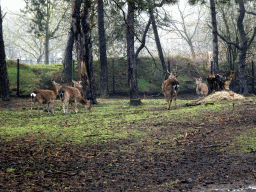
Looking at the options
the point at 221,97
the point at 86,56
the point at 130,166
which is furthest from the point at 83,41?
the point at 130,166

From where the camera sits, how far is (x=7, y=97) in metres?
14.8

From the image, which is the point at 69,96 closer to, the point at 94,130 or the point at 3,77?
the point at 94,130

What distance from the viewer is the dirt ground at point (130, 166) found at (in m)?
3.60

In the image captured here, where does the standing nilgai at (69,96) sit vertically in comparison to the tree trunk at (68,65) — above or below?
below

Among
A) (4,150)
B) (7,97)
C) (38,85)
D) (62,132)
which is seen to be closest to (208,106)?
(62,132)

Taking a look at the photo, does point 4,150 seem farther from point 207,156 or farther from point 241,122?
point 241,122

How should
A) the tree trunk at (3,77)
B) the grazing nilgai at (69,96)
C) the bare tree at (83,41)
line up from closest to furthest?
1. the grazing nilgai at (69,96)
2. the bare tree at (83,41)
3. the tree trunk at (3,77)

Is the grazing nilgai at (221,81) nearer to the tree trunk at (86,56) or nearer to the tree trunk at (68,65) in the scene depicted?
the tree trunk at (86,56)

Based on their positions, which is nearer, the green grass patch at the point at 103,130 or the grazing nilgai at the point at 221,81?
the green grass patch at the point at 103,130

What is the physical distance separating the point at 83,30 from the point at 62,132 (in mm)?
7333

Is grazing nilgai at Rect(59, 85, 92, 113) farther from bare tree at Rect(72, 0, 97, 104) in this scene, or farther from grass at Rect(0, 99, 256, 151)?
bare tree at Rect(72, 0, 97, 104)

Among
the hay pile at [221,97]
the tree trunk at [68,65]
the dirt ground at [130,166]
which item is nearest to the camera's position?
the dirt ground at [130,166]

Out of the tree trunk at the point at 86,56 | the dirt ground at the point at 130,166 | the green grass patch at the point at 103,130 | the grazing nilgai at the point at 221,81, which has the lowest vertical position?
the dirt ground at the point at 130,166

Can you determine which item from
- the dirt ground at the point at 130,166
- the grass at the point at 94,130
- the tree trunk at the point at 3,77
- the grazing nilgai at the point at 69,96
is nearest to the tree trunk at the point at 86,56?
the grazing nilgai at the point at 69,96
